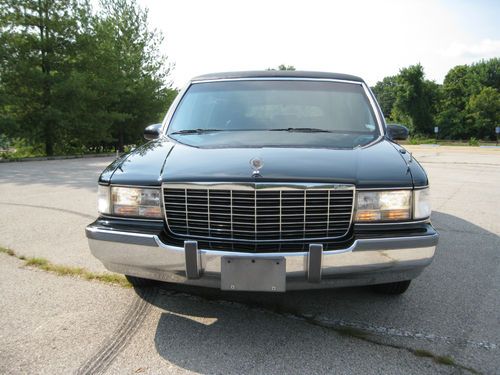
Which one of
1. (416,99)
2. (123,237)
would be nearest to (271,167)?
(123,237)

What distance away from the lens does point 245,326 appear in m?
2.51

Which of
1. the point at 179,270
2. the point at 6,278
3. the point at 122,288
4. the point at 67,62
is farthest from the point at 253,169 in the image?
the point at 67,62

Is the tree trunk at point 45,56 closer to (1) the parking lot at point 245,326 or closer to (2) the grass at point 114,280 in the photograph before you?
(2) the grass at point 114,280

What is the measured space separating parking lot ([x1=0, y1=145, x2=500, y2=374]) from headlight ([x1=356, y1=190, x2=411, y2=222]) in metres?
0.70

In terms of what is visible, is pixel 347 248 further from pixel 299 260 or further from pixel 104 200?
pixel 104 200

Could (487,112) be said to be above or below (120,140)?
above

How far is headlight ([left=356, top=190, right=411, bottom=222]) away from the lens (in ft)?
7.73

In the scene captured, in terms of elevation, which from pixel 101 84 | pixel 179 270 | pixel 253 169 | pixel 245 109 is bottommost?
pixel 179 270

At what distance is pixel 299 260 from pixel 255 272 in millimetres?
240

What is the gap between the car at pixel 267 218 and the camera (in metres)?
2.20

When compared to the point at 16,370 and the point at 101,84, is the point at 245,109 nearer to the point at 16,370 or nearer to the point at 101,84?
the point at 16,370

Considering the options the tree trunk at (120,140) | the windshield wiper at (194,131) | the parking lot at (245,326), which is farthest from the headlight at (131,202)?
the tree trunk at (120,140)

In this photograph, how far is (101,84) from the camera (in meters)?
19.8

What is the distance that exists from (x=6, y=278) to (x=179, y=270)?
184 centimetres
